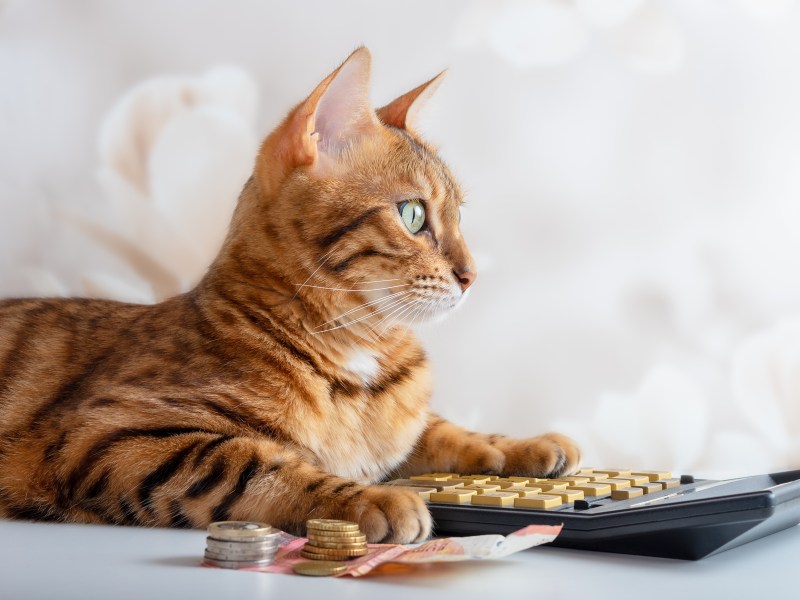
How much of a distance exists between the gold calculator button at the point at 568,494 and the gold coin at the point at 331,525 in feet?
0.96

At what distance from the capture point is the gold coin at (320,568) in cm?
92

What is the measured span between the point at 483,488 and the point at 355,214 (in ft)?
1.56

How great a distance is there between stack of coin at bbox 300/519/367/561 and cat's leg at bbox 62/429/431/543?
6 cm

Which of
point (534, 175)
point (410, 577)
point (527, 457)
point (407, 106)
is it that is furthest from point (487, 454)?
point (534, 175)

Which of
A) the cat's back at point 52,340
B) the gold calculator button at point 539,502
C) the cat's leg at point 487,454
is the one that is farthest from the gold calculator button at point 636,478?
the cat's back at point 52,340

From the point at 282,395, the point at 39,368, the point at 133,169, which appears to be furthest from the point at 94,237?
the point at 282,395

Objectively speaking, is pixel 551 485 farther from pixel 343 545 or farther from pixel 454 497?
pixel 343 545

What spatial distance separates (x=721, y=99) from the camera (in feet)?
7.07

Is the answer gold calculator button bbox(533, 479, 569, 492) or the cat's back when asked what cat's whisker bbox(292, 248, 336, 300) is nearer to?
the cat's back

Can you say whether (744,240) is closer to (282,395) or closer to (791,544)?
(791,544)

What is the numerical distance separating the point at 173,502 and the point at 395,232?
1.73ft

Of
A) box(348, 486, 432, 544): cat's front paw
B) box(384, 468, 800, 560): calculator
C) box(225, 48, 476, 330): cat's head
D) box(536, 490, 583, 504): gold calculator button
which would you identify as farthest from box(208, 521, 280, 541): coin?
box(225, 48, 476, 330): cat's head

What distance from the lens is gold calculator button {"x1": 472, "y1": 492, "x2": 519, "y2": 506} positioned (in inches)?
42.8

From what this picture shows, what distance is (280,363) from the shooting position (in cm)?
134
